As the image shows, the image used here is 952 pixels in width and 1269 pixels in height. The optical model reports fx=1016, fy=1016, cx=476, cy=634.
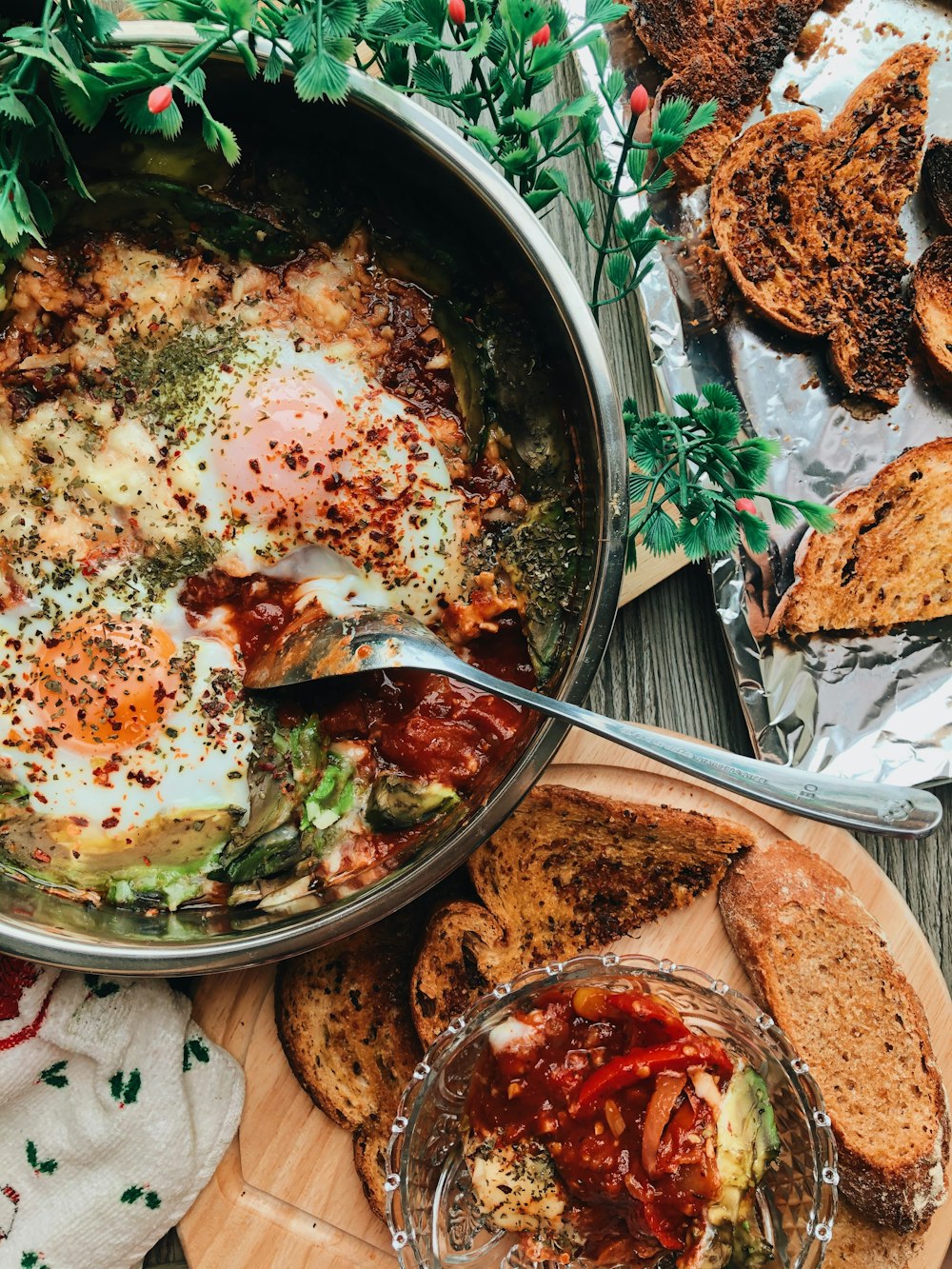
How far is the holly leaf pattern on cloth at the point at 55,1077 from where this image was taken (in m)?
3.30

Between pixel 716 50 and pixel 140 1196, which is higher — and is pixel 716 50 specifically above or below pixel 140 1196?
above

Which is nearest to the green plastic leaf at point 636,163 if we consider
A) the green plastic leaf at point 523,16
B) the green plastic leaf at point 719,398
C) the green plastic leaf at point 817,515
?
the green plastic leaf at point 523,16

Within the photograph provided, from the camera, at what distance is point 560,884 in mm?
3410

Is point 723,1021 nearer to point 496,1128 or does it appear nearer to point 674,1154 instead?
point 674,1154

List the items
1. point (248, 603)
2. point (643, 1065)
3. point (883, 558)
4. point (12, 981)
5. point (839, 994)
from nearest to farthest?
point (643, 1065) → point (248, 603) → point (12, 981) → point (839, 994) → point (883, 558)

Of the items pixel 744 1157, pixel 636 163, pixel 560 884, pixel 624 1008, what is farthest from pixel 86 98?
pixel 744 1157

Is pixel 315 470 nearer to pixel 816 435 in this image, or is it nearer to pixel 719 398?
pixel 719 398

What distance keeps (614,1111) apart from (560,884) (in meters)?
0.74

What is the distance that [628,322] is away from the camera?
11.8 feet

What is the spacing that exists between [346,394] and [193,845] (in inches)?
56.8

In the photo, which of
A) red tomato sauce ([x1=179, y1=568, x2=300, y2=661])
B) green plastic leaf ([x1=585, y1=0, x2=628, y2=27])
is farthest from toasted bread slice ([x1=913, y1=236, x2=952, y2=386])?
red tomato sauce ([x1=179, y1=568, x2=300, y2=661])

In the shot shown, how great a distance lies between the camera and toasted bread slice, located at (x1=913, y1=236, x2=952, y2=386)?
348 centimetres

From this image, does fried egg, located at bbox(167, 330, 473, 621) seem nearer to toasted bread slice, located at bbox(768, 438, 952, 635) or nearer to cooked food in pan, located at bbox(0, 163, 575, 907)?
cooked food in pan, located at bbox(0, 163, 575, 907)

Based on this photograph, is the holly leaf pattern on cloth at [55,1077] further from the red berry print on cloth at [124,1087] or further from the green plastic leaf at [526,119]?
the green plastic leaf at [526,119]
